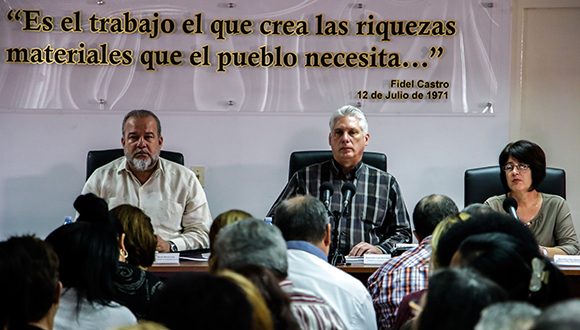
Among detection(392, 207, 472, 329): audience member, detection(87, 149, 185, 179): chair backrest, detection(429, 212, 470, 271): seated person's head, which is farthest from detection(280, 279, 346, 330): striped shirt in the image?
detection(87, 149, 185, 179): chair backrest

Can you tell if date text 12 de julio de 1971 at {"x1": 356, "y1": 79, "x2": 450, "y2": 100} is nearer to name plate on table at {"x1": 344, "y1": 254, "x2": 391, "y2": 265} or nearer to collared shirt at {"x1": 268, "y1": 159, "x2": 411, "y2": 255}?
collared shirt at {"x1": 268, "y1": 159, "x2": 411, "y2": 255}

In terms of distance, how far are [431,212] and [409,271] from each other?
0.36 meters

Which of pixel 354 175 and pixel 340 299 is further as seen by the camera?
pixel 354 175

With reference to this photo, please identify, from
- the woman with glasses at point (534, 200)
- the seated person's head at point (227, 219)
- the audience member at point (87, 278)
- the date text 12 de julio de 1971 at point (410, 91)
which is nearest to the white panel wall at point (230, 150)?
the date text 12 de julio de 1971 at point (410, 91)

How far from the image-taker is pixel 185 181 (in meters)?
5.32

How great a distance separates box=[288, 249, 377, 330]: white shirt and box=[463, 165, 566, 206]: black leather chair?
7.43ft

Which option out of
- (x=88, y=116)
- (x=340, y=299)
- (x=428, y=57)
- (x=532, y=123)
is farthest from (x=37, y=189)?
(x=340, y=299)

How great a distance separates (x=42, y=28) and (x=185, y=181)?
1375 mm

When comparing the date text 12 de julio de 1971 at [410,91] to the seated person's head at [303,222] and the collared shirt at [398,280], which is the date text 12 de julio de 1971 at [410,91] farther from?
the seated person's head at [303,222]

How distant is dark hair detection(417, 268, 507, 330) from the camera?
1702 millimetres

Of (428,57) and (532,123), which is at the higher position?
(428,57)

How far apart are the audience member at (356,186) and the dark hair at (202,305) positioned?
344cm

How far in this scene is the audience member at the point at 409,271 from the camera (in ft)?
11.1

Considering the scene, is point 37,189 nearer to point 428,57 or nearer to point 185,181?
point 185,181
